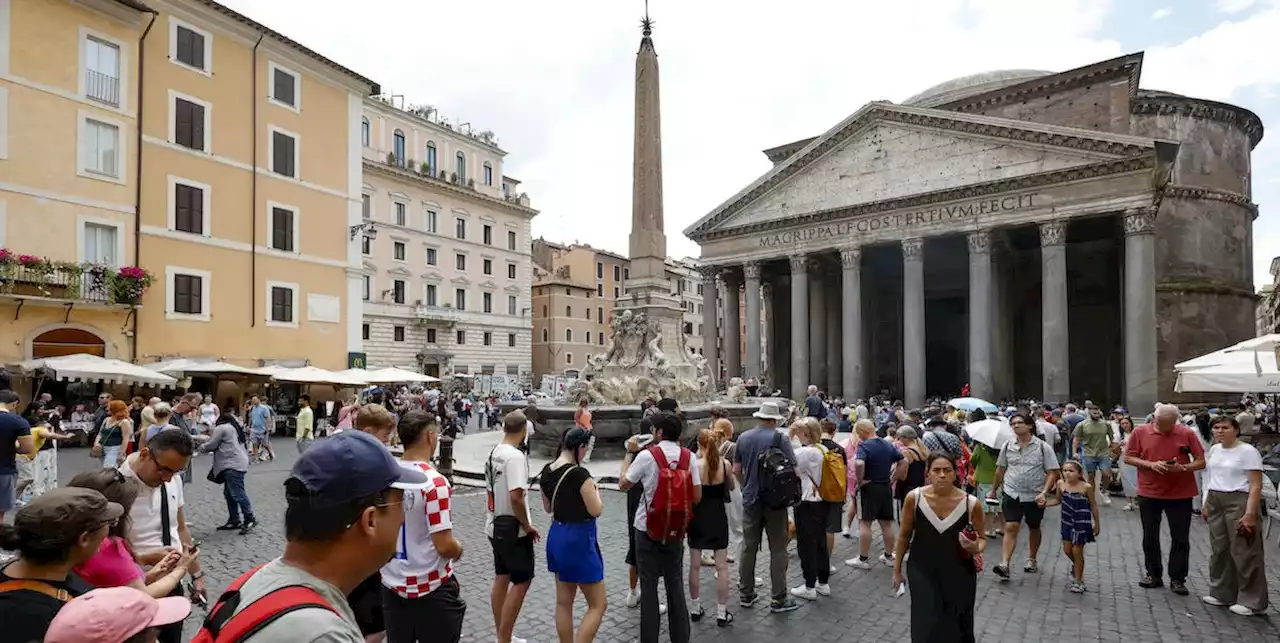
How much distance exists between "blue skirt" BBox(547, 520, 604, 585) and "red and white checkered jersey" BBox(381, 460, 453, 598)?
93 centimetres

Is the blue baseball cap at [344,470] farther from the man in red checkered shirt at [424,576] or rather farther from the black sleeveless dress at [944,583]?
the black sleeveless dress at [944,583]

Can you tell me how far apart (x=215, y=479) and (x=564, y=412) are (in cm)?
616

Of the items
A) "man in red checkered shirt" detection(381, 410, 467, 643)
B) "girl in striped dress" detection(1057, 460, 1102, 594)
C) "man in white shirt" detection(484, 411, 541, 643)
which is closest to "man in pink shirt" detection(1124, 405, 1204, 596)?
"girl in striped dress" detection(1057, 460, 1102, 594)

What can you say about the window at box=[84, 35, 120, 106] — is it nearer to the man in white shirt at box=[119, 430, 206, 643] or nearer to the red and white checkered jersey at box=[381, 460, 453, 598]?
the man in white shirt at box=[119, 430, 206, 643]

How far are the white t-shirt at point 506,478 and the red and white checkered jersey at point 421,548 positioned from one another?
2.94 ft

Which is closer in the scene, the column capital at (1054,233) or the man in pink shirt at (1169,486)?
the man in pink shirt at (1169,486)

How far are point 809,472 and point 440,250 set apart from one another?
34.7 meters

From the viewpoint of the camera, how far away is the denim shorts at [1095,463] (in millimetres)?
10336

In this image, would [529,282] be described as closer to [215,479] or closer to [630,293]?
[630,293]

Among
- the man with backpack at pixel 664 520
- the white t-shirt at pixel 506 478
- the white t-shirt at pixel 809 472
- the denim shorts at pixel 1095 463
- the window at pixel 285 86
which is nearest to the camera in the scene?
the white t-shirt at pixel 506 478

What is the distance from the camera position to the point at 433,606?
3.48 meters

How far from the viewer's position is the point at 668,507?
15.0 feet

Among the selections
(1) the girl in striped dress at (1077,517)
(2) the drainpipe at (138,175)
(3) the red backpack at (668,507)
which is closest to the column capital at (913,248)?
(1) the girl in striped dress at (1077,517)

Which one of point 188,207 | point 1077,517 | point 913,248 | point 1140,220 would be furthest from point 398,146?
point 1077,517
